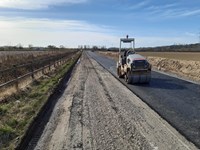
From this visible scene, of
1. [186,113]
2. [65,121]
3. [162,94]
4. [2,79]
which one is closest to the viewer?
[65,121]

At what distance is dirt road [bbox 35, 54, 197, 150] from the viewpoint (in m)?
7.43

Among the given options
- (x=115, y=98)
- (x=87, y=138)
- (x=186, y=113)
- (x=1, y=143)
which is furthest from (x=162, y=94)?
(x=1, y=143)

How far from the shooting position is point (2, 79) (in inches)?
707

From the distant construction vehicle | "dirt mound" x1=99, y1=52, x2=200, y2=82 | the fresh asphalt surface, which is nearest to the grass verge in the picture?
the fresh asphalt surface

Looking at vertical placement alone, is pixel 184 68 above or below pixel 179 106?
below

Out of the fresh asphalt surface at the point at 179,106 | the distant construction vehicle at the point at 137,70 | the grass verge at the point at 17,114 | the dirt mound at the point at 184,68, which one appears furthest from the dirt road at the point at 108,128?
the dirt mound at the point at 184,68

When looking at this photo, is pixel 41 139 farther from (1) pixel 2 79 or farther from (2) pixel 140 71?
(2) pixel 140 71

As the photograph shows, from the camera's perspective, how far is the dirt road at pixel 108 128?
24.4 ft

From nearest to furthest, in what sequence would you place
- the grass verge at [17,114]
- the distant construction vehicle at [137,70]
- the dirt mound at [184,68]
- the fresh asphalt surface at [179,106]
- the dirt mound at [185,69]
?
the grass verge at [17,114] < the fresh asphalt surface at [179,106] < the distant construction vehicle at [137,70] < the dirt mound at [185,69] < the dirt mound at [184,68]

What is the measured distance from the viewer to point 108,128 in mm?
8906

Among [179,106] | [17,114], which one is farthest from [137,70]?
[17,114]

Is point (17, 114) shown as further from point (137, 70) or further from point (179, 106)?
point (137, 70)

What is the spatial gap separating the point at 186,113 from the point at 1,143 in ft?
19.5

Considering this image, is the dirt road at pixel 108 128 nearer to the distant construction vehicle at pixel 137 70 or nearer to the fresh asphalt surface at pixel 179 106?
the fresh asphalt surface at pixel 179 106
